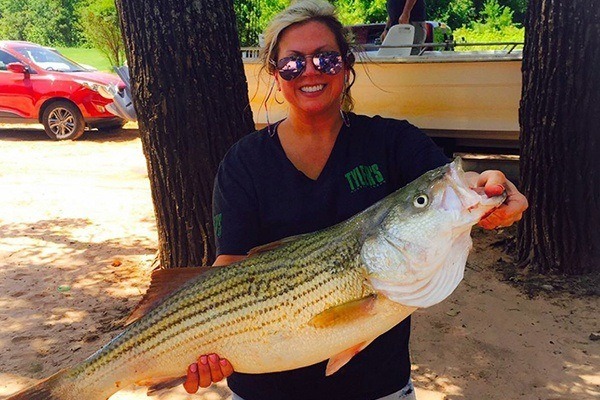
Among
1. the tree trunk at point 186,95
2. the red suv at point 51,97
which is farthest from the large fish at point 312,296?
the red suv at point 51,97

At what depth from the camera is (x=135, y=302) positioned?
225 inches

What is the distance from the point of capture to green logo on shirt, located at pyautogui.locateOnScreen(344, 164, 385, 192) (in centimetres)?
243

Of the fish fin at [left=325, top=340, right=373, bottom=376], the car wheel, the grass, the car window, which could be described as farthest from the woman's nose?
the grass

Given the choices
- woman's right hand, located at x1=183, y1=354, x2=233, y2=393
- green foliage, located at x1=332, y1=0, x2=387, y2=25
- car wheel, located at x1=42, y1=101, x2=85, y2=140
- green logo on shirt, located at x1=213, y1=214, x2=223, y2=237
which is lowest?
car wheel, located at x1=42, y1=101, x2=85, y2=140

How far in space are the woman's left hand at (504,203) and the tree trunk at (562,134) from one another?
3844 millimetres

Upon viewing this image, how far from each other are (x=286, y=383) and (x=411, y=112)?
18.8ft

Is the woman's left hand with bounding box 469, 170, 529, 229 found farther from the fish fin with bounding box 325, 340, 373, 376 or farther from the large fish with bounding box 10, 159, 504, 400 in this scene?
the fish fin with bounding box 325, 340, 373, 376

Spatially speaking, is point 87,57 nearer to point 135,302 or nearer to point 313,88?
point 135,302

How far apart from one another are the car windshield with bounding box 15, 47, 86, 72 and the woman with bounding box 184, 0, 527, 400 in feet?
43.8

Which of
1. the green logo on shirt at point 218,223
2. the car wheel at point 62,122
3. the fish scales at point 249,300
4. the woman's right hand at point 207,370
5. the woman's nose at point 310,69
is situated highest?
the woman's nose at point 310,69

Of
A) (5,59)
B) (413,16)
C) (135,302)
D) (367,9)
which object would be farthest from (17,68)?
(367,9)

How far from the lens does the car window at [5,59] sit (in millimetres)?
14297

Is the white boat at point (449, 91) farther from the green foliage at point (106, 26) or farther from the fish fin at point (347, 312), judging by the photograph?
the green foliage at point (106, 26)

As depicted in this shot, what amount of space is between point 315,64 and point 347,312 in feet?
3.23
